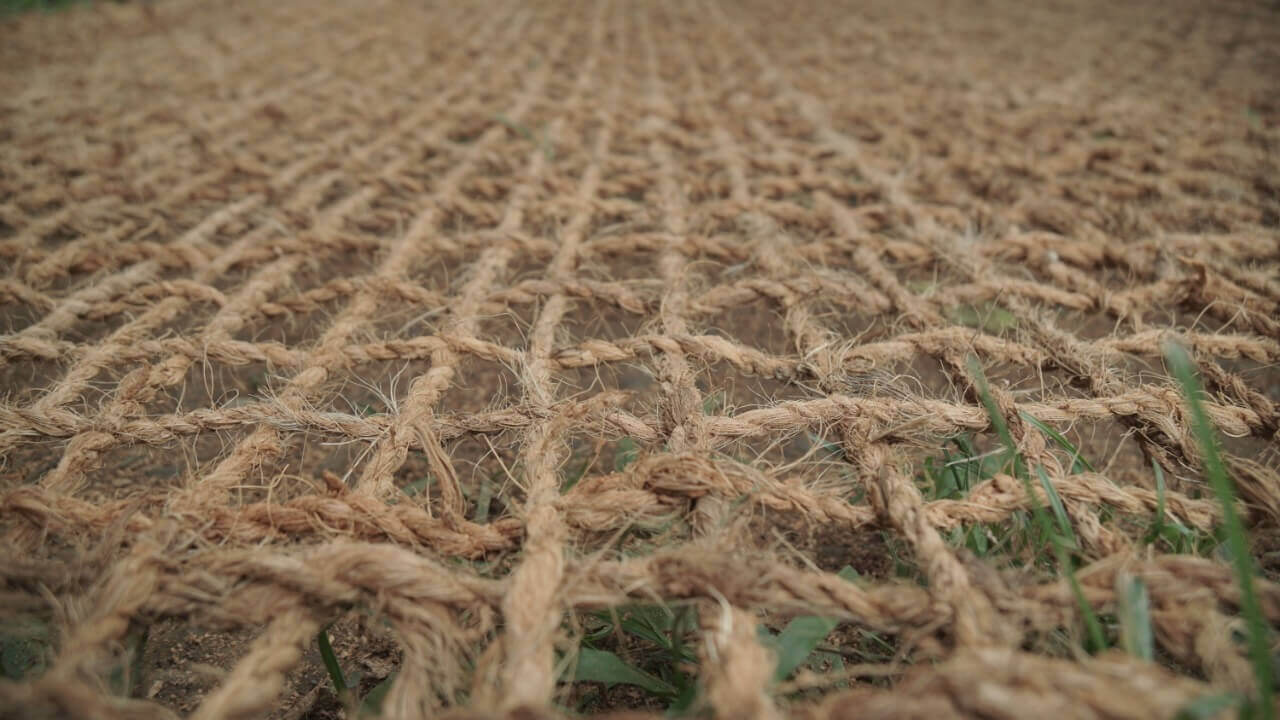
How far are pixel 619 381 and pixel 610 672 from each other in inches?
12.1

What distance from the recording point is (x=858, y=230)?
0.76m

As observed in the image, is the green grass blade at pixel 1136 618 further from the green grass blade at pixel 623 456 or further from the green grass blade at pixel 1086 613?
the green grass blade at pixel 623 456

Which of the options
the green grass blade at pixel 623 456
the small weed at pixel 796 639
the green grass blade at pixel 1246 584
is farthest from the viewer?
the green grass blade at pixel 623 456

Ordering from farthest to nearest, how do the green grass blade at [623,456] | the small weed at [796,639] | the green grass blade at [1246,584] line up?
the green grass blade at [623,456]
the small weed at [796,639]
the green grass blade at [1246,584]

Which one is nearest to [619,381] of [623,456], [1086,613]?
[623,456]

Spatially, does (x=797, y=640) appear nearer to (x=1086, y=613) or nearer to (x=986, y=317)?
(x=1086, y=613)

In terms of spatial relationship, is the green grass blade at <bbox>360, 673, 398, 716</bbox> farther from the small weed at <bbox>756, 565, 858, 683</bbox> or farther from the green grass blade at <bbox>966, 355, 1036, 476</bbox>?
the green grass blade at <bbox>966, 355, 1036, 476</bbox>

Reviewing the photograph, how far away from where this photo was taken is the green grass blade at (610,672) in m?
0.41

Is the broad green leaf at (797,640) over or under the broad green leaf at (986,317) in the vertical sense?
under

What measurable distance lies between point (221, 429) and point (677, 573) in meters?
0.34

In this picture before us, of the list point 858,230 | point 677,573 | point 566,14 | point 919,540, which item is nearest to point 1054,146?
point 858,230

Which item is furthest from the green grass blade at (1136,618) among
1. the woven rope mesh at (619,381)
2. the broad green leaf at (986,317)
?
the broad green leaf at (986,317)

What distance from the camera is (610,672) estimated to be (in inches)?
16.0

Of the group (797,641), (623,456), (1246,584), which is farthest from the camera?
(623,456)
